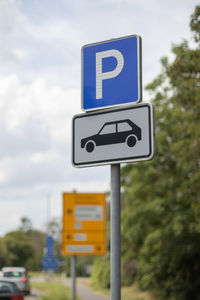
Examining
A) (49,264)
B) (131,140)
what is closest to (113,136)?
(131,140)

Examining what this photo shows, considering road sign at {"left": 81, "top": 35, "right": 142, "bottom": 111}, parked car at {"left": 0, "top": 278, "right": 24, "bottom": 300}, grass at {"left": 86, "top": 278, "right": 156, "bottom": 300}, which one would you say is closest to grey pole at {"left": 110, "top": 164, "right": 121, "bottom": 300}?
road sign at {"left": 81, "top": 35, "right": 142, "bottom": 111}

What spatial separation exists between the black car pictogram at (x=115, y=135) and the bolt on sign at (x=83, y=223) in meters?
10.2

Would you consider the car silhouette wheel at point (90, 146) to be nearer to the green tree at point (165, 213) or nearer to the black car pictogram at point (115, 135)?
the black car pictogram at point (115, 135)

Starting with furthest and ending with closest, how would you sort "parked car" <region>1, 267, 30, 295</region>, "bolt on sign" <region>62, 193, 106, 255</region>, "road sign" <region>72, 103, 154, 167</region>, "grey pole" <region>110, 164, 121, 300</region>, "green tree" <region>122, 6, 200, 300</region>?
1. "parked car" <region>1, 267, 30, 295</region>
2. "green tree" <region>122, 6, 200, 300</region>
3. "bolt on sign" <region>62, 193, 106, 255</region>
4. "road sign" <region>72, 103, 154, 167</region>
5. "grey pole" <region>110, 164, 121, 300</region>

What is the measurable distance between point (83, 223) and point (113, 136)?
416 inches

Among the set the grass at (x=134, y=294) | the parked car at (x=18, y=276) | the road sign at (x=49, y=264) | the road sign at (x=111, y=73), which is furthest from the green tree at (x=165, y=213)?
the road sign at (x=111, y=73)

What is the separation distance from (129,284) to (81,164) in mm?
29803

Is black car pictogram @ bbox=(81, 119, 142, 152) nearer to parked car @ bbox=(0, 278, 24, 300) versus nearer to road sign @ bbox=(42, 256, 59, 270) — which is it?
parked car @ bbox=(0, 278, 24, 300)

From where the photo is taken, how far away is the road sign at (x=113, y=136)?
3621 mm

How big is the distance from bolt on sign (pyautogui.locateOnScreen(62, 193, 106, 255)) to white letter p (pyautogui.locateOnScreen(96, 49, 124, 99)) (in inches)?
401

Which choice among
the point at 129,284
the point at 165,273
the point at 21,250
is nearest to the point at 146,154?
the point at 165,273

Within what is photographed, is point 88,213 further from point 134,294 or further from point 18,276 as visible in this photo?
point 134,294

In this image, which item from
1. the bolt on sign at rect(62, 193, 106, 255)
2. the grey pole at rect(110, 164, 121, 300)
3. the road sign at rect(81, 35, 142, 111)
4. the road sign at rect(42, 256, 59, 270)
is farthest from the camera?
the road sign at rect(42, 256, 59, 270)

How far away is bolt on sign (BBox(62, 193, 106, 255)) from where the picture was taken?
1392 cm
